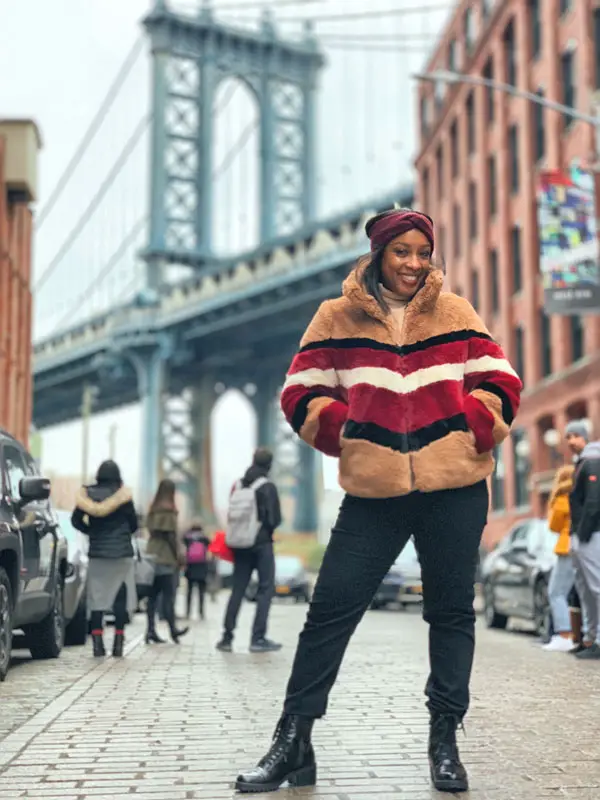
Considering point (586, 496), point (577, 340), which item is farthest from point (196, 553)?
point (577, 340)

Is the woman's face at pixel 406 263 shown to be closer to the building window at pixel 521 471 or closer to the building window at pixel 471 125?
the building window at pixel 521 471

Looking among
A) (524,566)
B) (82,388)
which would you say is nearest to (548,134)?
(524,566)

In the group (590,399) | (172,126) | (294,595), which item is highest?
(172,126)

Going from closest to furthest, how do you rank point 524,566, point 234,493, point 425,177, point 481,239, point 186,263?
1. point 234,493
2. point 524,566
3. point 481,239
4. point 425,177
5. point 186,263

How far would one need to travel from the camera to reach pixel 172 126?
240ft

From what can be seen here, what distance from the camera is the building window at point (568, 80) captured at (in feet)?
113

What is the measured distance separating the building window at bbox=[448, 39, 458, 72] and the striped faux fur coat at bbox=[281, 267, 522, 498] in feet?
149

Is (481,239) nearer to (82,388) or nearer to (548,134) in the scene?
(548,134)

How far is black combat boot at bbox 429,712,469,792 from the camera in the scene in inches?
168

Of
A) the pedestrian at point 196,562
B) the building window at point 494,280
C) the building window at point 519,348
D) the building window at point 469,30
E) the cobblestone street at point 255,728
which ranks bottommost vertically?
the cobblestone street at point 255,728

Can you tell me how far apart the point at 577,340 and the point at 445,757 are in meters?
30.2

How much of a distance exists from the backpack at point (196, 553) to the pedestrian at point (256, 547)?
728cm

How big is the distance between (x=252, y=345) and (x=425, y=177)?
63.3ft

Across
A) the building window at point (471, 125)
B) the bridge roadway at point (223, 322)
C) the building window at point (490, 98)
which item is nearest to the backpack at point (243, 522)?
the building window at point (490, 98)
